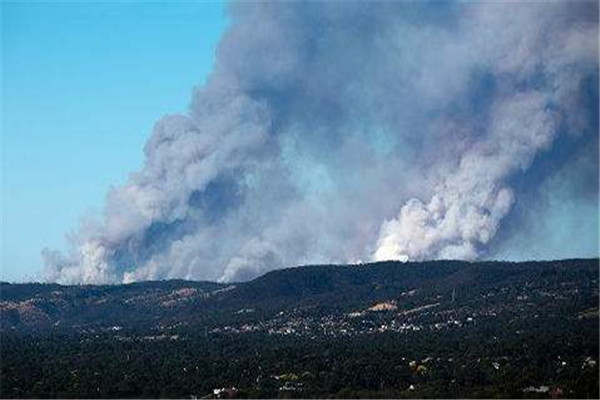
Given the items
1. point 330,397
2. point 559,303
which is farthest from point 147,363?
point 559,303

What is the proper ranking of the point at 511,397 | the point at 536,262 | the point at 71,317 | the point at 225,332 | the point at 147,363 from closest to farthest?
the point at 511,397 → the point at 147,363 → the point at 225,332 → the point at 536,262 → the point at 71,317

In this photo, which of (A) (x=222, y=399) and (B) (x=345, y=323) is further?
(B) (x=345, y=323)

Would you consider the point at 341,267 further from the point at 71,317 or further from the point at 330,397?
the point at 330,397

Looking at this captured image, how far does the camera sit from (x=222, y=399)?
6344cm

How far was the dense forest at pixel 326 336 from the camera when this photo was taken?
6819 cm

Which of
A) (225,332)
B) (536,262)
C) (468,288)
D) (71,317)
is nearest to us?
(225,332)

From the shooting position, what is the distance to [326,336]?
105 meters

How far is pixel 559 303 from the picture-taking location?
105625mm

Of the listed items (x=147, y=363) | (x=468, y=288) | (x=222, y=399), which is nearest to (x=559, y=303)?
(x=468, y=288)

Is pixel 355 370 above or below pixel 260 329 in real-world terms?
below

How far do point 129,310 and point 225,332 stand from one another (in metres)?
52.9

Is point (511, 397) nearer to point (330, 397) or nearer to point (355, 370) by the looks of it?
point (330, 397)

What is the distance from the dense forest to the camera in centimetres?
6819

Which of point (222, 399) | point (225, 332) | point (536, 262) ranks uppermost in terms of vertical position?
point (536, 262)
